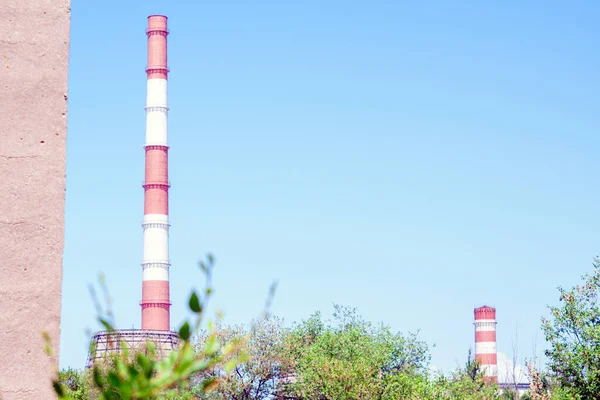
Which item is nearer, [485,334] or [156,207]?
[156,207]

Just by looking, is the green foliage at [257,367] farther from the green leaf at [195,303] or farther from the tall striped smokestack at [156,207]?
the green leaf at [195,303]

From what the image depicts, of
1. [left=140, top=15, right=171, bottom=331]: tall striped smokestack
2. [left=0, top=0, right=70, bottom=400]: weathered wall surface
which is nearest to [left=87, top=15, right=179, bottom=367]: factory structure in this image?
[left=140, top=15, right=171, bottom=331]: tall striped smokestack

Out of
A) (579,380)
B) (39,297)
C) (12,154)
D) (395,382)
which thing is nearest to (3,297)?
(39,297)

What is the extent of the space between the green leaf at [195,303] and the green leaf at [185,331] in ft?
0.17

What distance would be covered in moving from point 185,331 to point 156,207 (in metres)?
64.3

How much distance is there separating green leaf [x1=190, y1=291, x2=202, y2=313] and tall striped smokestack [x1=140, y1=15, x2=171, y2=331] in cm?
6242

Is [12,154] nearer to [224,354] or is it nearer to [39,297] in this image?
[39,297]

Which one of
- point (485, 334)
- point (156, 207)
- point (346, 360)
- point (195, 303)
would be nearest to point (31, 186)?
point (195, 303)

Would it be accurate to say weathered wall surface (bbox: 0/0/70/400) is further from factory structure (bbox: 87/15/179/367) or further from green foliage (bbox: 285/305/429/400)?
factory structure (bbox: 87/15/179/367)

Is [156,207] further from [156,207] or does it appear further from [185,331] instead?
[185,331]

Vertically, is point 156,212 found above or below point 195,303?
above

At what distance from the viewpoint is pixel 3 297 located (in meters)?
4.81

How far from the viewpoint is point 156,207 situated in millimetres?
66000

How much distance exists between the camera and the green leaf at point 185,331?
7.79ft
